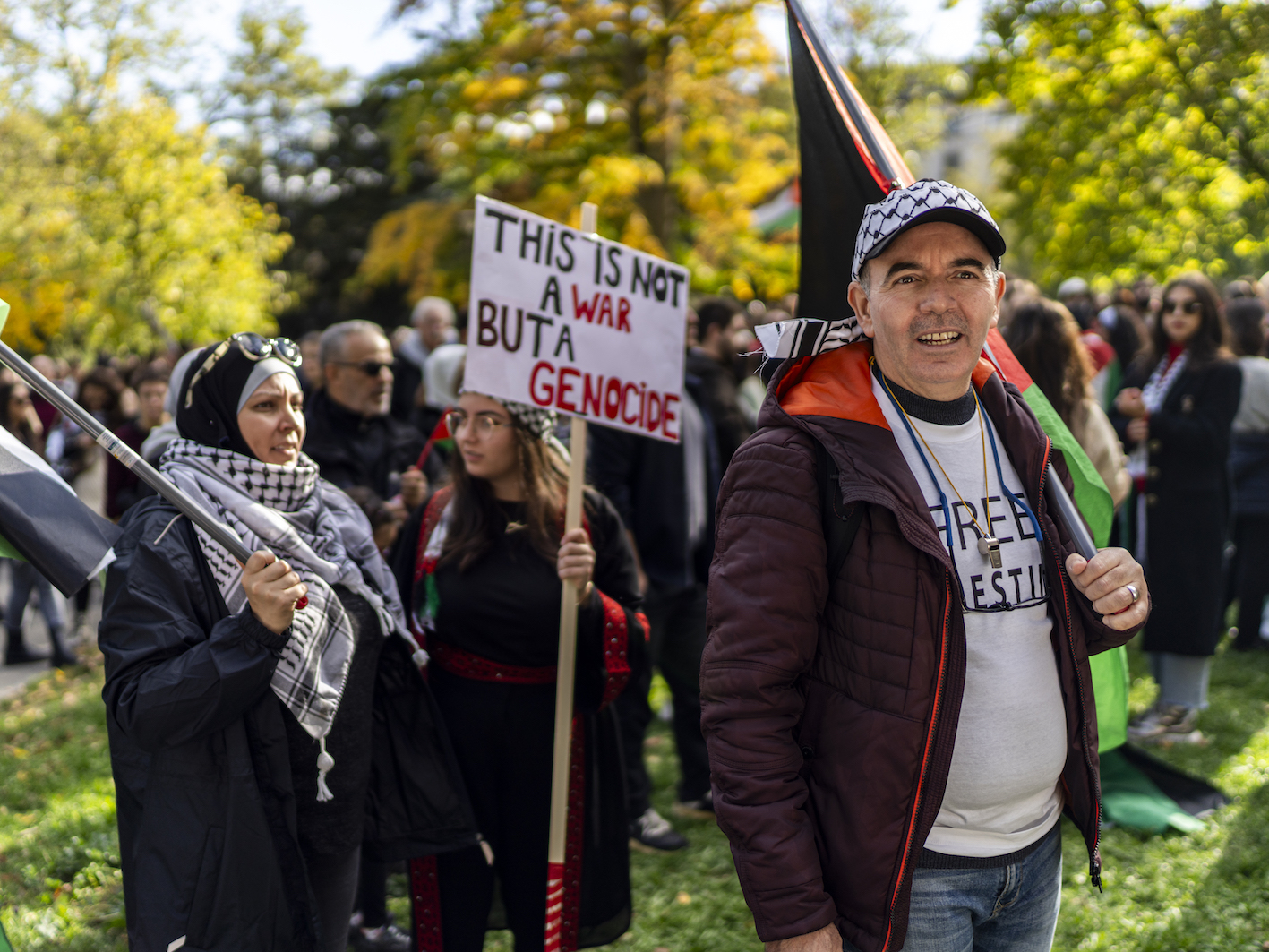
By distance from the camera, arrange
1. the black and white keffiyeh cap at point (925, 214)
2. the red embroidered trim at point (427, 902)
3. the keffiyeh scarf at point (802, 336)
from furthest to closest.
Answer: the red embroidered trim at point (427, 902) < the keffiyeh scarf at point (802, 336) < the black and white keffiyeh cap at point (925, 214)

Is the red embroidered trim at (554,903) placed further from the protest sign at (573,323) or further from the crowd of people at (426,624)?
the protest sign at (573,323)

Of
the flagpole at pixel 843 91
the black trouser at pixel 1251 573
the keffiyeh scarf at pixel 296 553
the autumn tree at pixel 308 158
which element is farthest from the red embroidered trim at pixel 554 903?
the autumn tree at pixel 308 158

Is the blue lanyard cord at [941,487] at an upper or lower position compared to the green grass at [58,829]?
upper

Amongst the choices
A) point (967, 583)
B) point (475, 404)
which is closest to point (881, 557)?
point (967, 583)

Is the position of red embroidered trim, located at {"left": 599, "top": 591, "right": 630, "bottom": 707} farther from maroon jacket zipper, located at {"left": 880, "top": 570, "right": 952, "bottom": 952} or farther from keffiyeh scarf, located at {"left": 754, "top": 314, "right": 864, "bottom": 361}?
maroon jacket zipper, located at {"left": 880, "top": 570, "right": 952, "bottom": 952}

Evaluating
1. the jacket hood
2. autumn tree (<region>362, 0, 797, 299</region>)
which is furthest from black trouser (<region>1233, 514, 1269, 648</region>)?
autumn tree (<region>362, 0, 797, 299</region>)

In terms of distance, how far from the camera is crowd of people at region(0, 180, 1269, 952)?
2.40 m

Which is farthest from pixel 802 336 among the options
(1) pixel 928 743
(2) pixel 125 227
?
(2) pixel 125 227

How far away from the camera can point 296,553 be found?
107 inches

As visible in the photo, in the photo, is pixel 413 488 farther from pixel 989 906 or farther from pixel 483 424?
pixel 989 906

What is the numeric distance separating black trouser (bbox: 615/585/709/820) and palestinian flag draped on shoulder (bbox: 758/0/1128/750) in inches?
95.7

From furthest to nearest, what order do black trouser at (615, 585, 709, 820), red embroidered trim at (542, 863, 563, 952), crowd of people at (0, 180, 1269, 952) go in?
black trouser at (615, 585, 709, 820), red embroidered trim at (542, 863, 563, 952), crowd of people at (0, 180, 1269, 952)

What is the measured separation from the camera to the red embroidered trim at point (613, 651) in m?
3.33

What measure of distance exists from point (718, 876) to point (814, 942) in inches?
113
